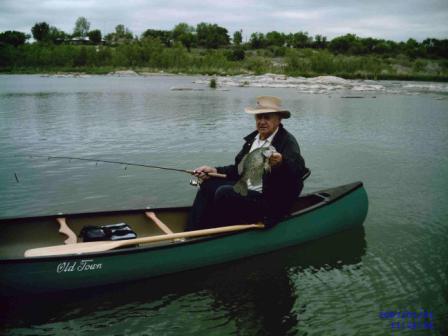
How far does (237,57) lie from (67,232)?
317 ft

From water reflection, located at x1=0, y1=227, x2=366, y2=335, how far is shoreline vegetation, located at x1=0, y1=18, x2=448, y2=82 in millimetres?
61248

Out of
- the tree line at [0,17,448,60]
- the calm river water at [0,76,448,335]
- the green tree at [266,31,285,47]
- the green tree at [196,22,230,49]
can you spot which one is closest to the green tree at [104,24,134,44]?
the tree line at [0,17,448,60]

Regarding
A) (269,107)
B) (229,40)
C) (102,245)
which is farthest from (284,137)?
(229,40)

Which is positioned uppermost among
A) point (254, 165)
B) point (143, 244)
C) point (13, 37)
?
point (13, 37)

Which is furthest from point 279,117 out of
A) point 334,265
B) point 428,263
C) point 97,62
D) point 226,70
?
point 97,62

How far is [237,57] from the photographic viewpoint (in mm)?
100062

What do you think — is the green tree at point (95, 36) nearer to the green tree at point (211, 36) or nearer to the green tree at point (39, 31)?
the green tree at point (39, 31)

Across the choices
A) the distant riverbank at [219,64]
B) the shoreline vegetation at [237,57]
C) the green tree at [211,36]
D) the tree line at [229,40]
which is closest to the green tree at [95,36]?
the tree line at [229,40]

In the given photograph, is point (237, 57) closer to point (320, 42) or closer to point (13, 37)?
point (320, 42)

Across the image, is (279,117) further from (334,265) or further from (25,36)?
(25,36)

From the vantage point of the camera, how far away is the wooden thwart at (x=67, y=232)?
6.46 meters

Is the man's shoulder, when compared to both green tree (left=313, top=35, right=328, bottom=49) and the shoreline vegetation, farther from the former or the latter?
green tree (left=313, top=35, right=328, bottom=49)

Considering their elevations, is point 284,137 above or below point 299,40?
below

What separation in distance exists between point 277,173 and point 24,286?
3.34m
